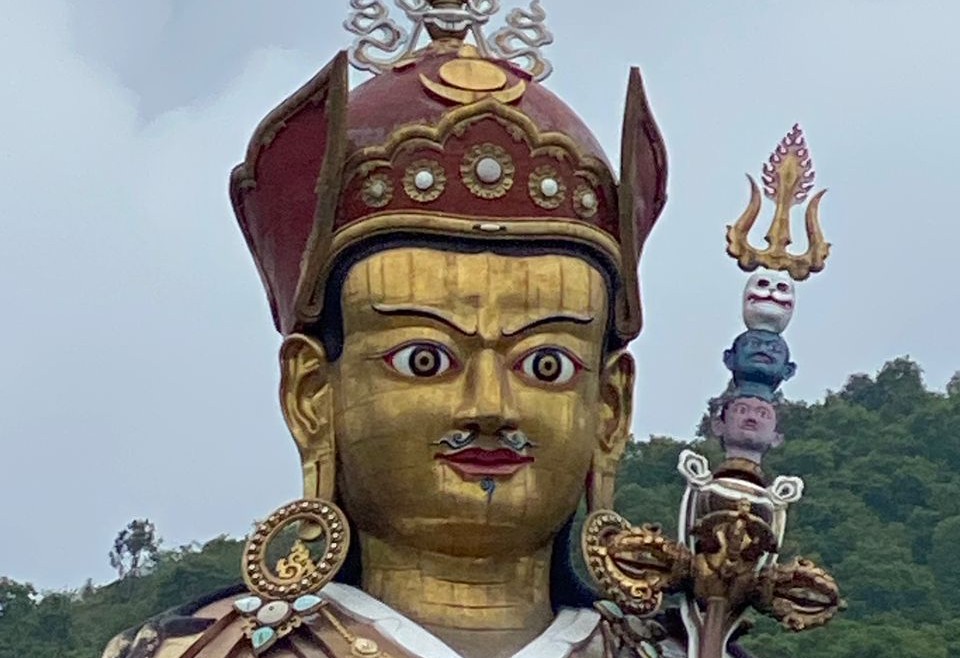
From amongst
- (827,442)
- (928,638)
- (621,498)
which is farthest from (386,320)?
(827,442)

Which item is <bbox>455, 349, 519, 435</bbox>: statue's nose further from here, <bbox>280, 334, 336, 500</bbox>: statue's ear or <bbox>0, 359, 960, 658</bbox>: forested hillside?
<bbox>0, 359, 960, 658</bbox>: forested hillside

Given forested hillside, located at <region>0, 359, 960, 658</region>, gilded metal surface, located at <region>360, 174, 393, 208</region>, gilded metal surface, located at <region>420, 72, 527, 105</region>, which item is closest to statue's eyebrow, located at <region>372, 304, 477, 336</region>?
gilded metal surface, located at <region>360, 174, 393, 208</region>

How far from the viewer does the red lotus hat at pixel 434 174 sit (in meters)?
8.05

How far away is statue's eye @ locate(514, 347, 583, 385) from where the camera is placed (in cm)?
796

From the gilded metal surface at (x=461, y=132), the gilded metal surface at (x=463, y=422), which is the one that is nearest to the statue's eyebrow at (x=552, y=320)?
the gilded metal surface at (x=463, y=422)

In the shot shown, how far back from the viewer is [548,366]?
7.99 meters

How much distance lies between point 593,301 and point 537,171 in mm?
431

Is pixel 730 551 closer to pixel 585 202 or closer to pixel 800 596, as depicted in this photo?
pixel 800 596

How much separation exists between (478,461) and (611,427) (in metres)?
0.67

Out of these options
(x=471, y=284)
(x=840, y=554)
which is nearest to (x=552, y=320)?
(x=471, y=284)

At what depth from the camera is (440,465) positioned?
7898mm

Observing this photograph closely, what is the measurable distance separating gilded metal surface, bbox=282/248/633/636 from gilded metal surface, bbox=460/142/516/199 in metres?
0.22

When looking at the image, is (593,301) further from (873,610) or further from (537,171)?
(873,610)

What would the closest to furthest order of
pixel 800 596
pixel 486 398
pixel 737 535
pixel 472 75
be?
pixel 737 535 → pixel 800 596 → pixel 486 398 → pixel 472 75
